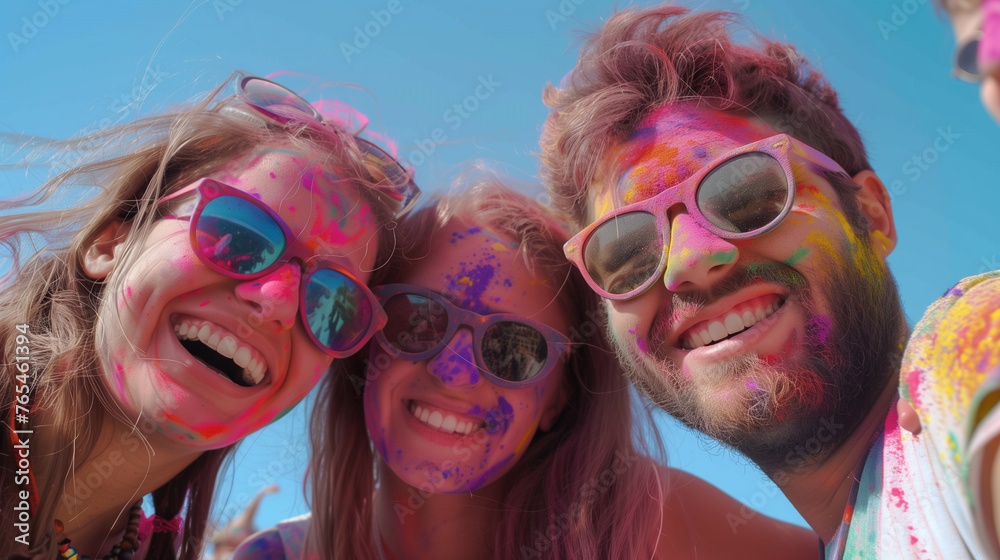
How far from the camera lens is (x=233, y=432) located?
223cm

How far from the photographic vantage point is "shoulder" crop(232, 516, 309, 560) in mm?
3107

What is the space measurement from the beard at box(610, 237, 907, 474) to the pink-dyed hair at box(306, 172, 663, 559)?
2.91ft

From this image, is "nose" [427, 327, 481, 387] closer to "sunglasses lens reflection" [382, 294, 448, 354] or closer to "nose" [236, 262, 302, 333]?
"sunglasses lens reflection" [382, 294, 448, 354]

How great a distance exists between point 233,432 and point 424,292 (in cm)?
94

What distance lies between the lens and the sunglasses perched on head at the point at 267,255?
2133 mm

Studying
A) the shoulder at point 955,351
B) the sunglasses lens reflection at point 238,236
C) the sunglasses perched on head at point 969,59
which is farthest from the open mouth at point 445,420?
the sunglasses perched on head at point 969,59

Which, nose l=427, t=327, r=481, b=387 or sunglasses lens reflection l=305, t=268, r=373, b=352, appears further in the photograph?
nose l=427, t=327, r=481, b=387

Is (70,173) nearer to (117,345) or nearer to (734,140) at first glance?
(117,345)

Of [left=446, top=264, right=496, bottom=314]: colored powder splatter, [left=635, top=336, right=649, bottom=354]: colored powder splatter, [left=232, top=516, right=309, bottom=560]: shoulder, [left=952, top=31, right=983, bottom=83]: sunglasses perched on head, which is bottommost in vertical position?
[left=232, top=516, right=309, bottom=560]: shoulder

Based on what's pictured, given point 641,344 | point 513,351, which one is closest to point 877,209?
point 641,344

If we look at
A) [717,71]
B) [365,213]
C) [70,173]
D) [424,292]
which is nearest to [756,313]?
[717,71]

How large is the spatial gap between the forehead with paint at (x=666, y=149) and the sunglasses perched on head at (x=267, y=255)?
3.65ft

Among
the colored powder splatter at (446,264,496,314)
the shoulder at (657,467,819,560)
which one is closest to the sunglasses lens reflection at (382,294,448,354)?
the colored powder splatter at (446,264,496,314)

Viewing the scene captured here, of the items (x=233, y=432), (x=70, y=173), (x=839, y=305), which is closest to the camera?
(x=839, y=305)
